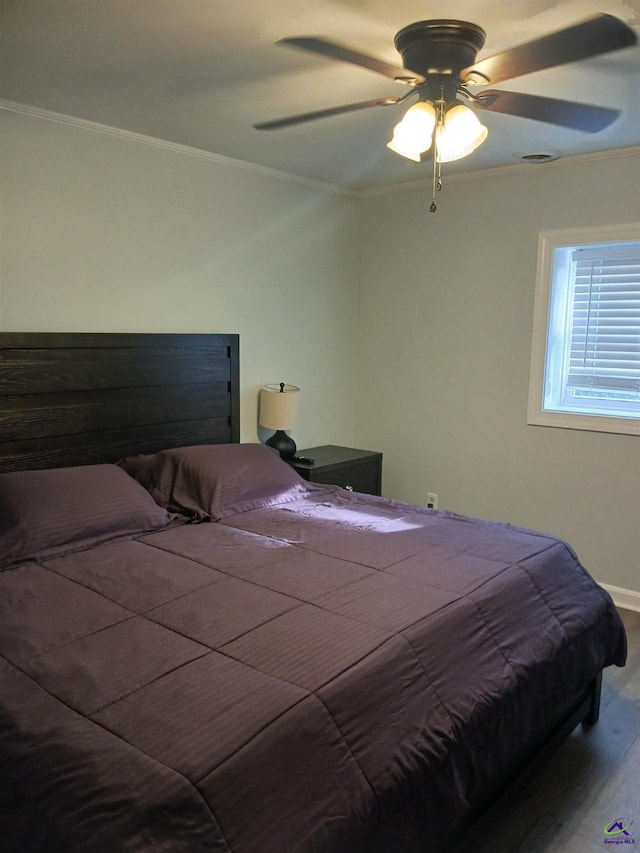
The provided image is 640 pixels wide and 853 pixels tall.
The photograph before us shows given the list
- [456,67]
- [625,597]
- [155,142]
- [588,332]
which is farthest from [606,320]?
[155,142]

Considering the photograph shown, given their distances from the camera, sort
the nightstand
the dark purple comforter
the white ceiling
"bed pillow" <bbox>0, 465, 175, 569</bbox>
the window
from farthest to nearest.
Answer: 1. the nightstand
2. the window
3. "bed pillow" <bbox>0, 465, 175, 569</bbox>
4. the white ceiling
5. the dark purple comforter

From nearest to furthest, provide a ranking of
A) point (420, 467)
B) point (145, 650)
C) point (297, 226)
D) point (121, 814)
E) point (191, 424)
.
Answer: point (121, 814) < point (145, 650) < point (191, 424) < point (297, 226) < point (420, 467)

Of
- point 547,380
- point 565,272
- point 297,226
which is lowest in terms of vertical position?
point 547,380

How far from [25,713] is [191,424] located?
214 centimetres

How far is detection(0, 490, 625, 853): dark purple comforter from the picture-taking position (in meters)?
1.22

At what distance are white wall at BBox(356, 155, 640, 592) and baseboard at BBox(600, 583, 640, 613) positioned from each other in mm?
25

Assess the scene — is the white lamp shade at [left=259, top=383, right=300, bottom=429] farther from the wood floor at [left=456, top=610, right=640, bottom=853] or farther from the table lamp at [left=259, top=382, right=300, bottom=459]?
the wood floor at [left=456, top=610, right=640, bottom=853]

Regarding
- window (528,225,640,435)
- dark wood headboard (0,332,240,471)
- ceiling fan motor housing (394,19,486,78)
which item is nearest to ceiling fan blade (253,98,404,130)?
ceiling fan motor housing (394,19,486,78)

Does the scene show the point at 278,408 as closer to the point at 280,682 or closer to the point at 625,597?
the point at 625,597

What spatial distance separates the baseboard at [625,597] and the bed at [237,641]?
1.08 m

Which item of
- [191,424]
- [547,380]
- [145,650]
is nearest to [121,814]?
[145,650]

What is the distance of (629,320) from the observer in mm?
3447

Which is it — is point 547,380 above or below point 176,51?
below

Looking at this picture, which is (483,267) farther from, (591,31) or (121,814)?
(121,814)
